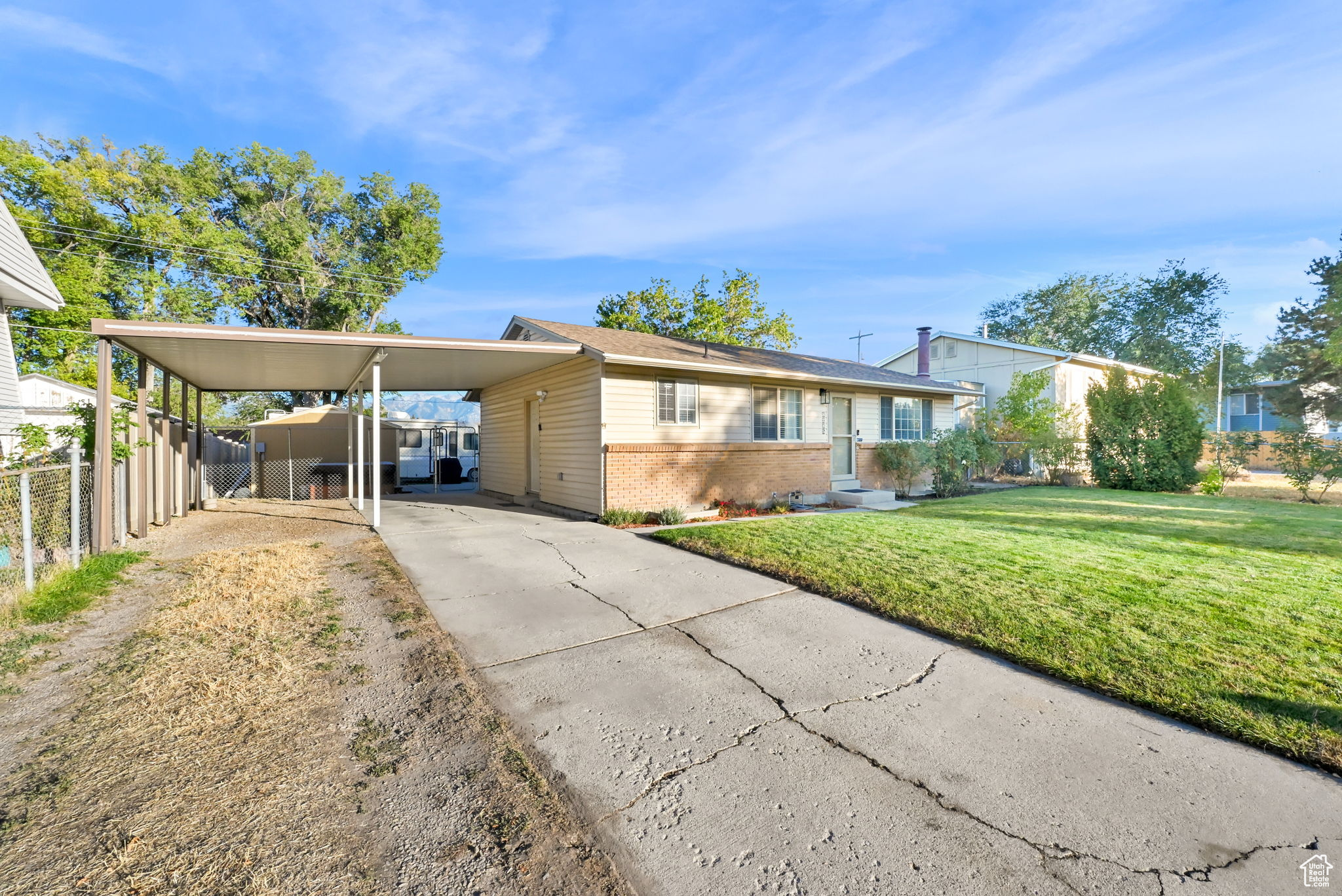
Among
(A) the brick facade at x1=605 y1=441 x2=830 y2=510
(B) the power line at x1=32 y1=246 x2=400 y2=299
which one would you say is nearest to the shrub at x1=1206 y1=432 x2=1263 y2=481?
(A) the brick facade at x1=605 y1=441 x2=830 y2=510

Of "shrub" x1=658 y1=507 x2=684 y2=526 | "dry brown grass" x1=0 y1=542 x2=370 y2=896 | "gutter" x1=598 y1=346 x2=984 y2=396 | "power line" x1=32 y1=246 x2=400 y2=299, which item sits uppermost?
"power line" x1=32 y1=246 x2=400 y2=299

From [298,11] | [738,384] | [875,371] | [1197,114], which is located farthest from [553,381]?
[1197,114]

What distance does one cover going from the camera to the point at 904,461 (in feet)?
42.8

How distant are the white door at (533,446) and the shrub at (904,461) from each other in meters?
8.16

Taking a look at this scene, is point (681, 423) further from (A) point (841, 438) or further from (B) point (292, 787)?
(B) point (292, 787)

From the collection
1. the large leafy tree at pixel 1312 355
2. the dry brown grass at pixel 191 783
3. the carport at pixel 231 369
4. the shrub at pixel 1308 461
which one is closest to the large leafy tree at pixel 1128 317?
the large leafy tree at pixel 1312 355

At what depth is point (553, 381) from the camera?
37.4 ft

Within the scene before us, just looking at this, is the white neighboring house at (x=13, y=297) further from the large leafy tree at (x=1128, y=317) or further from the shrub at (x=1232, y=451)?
the large leafy tree at (x=1128, y=317)

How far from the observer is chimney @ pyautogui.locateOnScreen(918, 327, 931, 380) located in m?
19.0

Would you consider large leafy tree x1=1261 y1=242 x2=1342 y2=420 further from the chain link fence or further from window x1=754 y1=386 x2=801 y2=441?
the chain link fence

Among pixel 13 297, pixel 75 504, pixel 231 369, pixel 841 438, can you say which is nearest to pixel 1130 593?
pixel 841 438

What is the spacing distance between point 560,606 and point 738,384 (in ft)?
24.7

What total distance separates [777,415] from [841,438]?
220 centimetres

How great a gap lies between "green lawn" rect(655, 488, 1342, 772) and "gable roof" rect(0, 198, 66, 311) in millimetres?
9061
